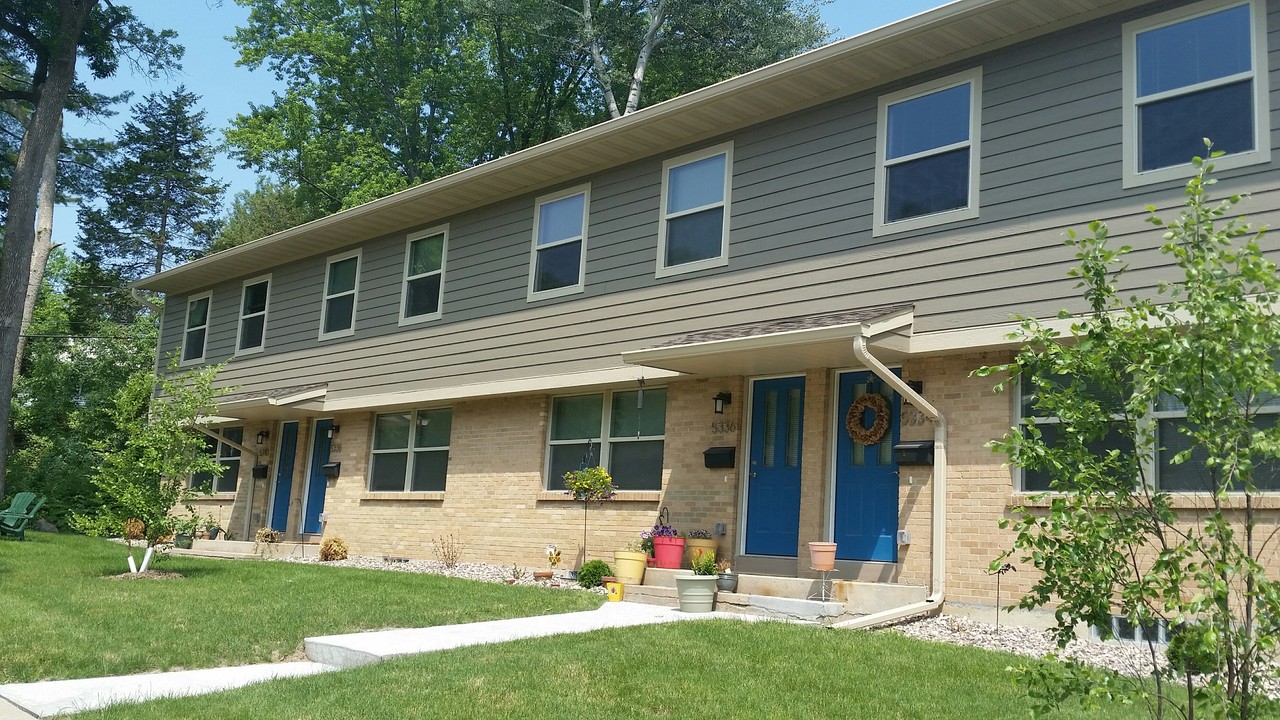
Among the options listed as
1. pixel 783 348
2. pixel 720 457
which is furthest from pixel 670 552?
pixel 783 348

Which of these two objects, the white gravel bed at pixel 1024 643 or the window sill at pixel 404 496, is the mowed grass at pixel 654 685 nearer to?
the white gravel bed at pixel 1024 643

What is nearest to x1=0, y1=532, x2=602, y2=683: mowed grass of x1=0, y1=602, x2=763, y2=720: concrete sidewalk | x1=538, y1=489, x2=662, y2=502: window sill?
x1=0, y1=602, x2=763, y2=720: concrete sidewalk

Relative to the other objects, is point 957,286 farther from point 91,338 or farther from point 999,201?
point 91,338

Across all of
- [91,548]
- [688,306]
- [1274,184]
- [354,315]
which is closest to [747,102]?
[688,306]

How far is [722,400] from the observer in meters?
12.0

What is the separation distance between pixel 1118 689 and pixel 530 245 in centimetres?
1183

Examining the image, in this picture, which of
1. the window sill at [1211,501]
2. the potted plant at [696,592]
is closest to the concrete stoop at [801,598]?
the potted plant at [696,592]

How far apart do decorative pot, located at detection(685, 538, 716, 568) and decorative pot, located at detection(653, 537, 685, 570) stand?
0.20 feet

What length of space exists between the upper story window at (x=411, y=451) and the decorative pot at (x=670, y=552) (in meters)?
4.88

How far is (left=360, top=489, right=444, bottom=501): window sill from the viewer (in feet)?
51.0

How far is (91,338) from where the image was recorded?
31328 millimetres

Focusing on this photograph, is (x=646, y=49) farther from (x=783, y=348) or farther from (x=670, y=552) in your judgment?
(x=783, y=348)

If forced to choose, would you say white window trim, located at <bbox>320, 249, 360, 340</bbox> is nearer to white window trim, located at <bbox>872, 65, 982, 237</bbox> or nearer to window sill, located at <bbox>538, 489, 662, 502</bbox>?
window sill, located at <bbox>538, 489, 662, 502</bbox>

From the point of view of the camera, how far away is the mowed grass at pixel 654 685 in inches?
231
